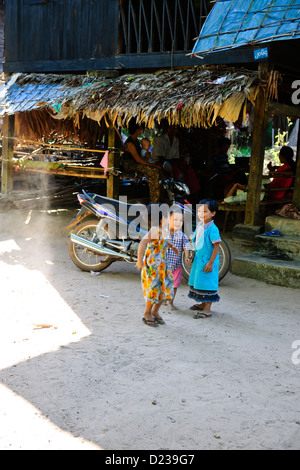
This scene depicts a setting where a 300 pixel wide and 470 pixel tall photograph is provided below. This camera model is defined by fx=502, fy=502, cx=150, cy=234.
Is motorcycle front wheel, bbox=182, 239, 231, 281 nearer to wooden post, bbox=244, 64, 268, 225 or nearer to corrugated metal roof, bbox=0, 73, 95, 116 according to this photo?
wooden post, bbox=244, 64, 268, 225

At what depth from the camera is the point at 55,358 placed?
4207 millimetres

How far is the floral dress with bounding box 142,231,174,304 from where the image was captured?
5051mm

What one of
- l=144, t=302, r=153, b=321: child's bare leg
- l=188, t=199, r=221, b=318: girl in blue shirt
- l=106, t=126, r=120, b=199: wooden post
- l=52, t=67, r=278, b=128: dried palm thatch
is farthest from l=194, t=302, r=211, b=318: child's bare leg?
l=106, t=126, r=120, b=199: wooden post

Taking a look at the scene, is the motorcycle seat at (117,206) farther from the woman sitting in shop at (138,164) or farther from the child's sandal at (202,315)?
the child's sandal at (202,315)

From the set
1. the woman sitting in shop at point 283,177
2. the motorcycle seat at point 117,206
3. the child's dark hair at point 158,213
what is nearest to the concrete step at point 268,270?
the motorcycle seat at point 117,206

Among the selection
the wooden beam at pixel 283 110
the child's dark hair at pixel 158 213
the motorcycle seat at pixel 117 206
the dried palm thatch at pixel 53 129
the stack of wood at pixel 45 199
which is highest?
the wooden beam at pixel 283 110

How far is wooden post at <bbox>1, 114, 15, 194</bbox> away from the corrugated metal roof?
0.68 metres

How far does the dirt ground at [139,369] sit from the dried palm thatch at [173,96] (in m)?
2.51

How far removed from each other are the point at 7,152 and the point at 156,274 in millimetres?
6961

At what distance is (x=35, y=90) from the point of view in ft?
32.2

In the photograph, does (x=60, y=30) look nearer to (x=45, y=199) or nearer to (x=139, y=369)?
(x=45, y=199)

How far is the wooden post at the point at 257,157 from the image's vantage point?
308 inches

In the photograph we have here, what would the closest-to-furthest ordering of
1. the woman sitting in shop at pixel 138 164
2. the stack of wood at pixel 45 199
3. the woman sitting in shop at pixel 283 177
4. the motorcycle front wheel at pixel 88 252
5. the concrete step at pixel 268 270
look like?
the concrete step at pixel 268 270, the motorcycle front wheel at pixel 88 252, the woman sitting in shop at pixel 138 164, the woman sitting in shop at pixel 283 177, the stack of wood at pixel 45 199
